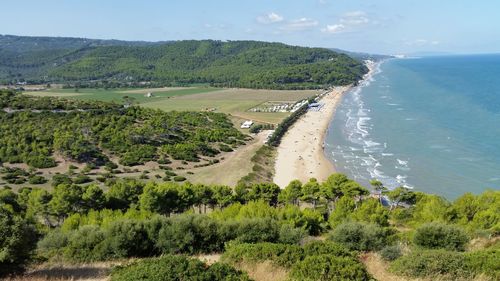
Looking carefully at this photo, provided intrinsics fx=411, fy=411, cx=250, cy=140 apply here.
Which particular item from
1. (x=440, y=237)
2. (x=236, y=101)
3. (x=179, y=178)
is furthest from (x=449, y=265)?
(x=236, y=101)

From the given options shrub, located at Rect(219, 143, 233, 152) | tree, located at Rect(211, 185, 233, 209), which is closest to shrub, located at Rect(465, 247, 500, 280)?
tree, located at Rect(211, 185, 233, 209)

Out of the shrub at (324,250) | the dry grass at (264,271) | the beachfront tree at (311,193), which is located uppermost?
the shrub at (324,250)

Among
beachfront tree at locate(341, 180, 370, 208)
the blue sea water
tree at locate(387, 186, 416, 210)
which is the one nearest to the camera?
tree at locate(387, 186, 416, 210)

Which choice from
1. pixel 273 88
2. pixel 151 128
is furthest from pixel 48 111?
pixel 273 88

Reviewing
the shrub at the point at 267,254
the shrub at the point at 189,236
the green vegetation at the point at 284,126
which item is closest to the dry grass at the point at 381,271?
the shrub at the point at 267,254

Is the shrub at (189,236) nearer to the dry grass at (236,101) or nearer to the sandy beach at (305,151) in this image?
the sandy beach at (305,151)

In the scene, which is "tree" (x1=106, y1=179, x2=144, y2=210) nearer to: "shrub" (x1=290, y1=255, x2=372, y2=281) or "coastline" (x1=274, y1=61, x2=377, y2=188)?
"coastline" (x1=274, y1=61, x2=377, y2=188)

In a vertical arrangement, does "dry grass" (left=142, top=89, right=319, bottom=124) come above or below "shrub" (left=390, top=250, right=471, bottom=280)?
below
